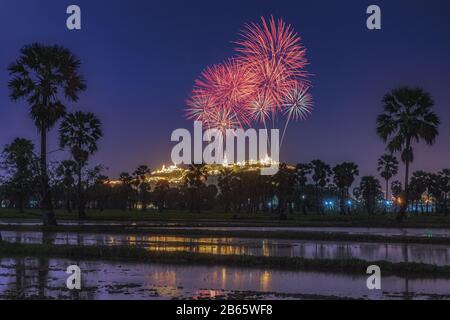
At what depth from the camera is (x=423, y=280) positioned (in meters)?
22.1

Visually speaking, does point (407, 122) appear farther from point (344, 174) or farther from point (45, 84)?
point (344, 174)

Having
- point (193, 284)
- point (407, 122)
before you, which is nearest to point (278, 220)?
point (407, 122)

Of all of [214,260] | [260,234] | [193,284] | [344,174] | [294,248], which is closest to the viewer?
[193,284]

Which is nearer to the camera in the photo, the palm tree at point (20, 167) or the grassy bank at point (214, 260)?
the grassy bank at point (214, 260)

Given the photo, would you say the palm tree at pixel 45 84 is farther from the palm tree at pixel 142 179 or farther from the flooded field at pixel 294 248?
the palm tree at pixel 142 179

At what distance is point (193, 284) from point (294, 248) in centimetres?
1562

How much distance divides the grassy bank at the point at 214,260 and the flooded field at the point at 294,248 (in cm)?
296

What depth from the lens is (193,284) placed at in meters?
20.6

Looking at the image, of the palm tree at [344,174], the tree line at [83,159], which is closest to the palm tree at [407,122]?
the tree line at [83,159]

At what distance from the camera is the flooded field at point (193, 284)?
18.3 meters

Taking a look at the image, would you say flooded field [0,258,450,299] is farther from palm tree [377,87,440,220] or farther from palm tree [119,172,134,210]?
palm tree [119,172,134,210]
